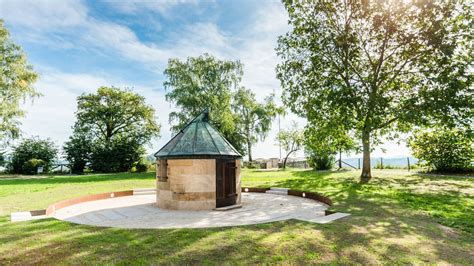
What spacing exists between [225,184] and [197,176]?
1.15m

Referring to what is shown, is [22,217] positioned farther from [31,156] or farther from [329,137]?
[31,156]

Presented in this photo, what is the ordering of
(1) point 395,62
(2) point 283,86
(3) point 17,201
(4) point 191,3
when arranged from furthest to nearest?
(2) point 283,86 → (1) point 395,62 → (4) point 191,3 → (3) point 17,201

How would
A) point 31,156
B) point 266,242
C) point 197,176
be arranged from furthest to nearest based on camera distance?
point 31,156 → point 197,176 → point 266,242

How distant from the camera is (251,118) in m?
44.6

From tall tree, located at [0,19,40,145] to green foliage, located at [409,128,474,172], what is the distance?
36.4 m

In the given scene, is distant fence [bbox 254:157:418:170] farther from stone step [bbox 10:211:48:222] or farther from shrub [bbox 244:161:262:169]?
stone step [bbox 10:211:48:222]

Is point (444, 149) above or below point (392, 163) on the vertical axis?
Answer: above

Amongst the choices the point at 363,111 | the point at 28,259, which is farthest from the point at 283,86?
the point at 28,259

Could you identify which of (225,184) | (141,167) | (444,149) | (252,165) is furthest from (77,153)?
(444,149)

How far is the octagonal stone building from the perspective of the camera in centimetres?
1036

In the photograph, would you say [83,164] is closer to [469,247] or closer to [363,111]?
[363,111]

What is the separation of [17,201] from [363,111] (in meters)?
17.3

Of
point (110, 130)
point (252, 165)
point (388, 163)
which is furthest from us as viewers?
point (252, 165)

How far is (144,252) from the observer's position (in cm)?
515
